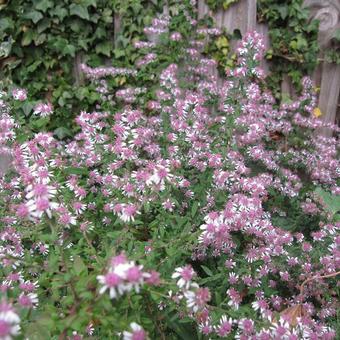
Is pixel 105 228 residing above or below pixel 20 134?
below

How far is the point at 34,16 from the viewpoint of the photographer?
3912mm

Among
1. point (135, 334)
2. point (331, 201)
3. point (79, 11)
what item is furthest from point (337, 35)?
point (135, 334)

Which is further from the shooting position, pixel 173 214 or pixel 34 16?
pixel 34 16

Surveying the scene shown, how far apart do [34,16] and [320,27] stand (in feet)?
8.18

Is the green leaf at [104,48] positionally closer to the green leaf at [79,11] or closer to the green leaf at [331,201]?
the green leaf at [79,11]

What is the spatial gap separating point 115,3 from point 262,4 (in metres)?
1.29

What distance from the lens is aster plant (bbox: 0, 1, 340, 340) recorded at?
1455 millimetres

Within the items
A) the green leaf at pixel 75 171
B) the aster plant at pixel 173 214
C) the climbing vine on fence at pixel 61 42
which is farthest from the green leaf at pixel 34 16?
the green leaf at pixel 75 171

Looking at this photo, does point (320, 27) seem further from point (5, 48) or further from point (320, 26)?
point (5, 48)

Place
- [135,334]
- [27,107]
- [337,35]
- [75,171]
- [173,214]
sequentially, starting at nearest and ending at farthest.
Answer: [135,334] → [173,214] → [75,171] → [27,107] → [337,35]

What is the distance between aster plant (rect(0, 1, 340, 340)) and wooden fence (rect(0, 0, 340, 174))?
7.0 inches

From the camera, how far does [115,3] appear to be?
405 centimetres

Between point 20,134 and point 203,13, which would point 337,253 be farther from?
point 203,13

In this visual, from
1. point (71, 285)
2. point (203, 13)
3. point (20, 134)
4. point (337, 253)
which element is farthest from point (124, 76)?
point (71, 285)
